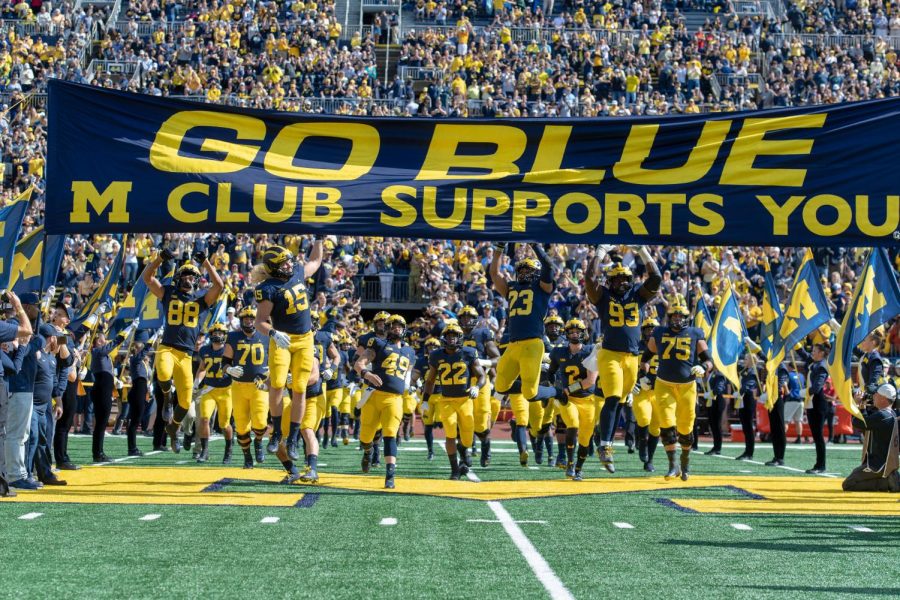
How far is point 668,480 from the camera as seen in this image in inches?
517

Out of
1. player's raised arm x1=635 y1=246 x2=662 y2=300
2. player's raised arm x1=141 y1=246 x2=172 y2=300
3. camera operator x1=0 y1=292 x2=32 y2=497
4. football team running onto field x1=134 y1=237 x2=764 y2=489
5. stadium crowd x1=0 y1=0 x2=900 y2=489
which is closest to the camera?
camera operator x1=0 y1=292 x2=32 y2=497

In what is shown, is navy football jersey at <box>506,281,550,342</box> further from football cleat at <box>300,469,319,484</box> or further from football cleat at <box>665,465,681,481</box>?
football cleat at <box>300,469,319,484</box>

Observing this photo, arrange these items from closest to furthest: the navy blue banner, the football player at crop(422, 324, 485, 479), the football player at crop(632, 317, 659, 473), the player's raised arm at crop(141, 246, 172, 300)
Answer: the navy blue banner
the player's raised arm at crop(141, 246, 172, 300)
the football player at crop(422, 324, 485, 479)
the football player at crop(632, 317, 659, 473)

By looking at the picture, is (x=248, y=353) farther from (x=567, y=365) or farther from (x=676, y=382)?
(x=676, y=382)

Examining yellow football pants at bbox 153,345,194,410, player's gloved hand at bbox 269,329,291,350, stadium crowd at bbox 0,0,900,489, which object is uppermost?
stadium crowd at bbox 0,0,900,489

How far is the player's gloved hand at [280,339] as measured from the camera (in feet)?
36.2

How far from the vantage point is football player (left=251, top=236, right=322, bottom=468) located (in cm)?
1133

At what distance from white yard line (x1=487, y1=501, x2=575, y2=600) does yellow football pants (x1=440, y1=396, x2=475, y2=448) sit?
3035mm

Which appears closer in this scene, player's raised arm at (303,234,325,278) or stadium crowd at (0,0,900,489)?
player's raised arm at (303,234,325,278)

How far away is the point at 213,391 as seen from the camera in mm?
15031

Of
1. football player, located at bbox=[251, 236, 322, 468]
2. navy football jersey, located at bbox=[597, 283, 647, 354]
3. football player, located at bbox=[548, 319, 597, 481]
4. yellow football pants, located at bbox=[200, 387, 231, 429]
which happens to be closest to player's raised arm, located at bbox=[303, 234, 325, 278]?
football player, located at bbox=[251, 236, 322, 468]

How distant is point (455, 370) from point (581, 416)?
186 centimetres

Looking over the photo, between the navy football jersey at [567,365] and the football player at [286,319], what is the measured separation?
3.76m

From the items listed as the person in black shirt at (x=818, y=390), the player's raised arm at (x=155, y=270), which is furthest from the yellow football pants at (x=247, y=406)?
the person in black shirt at (x=818, y=390)
